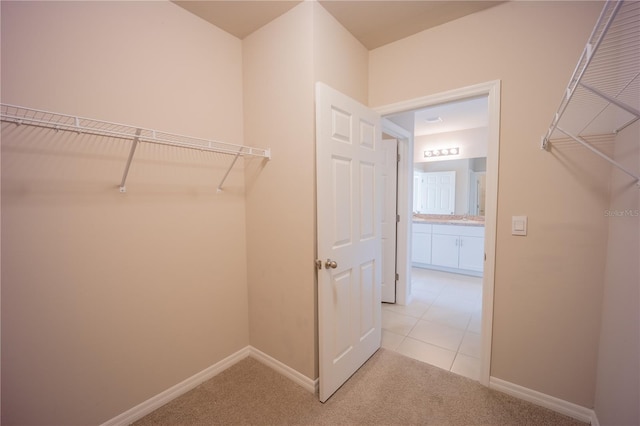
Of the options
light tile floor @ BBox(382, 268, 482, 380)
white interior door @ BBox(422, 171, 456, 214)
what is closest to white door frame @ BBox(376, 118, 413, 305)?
light tile floor @ BBox(382, 268, 482, 380)

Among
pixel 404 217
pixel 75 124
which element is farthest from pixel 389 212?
pixel 75 124

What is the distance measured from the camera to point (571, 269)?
153cm

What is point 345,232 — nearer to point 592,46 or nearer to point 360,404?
point 360,404

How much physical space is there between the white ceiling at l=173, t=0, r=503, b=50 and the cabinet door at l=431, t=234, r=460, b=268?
336 cm

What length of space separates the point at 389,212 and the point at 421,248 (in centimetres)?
192

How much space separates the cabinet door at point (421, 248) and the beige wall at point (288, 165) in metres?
3.26

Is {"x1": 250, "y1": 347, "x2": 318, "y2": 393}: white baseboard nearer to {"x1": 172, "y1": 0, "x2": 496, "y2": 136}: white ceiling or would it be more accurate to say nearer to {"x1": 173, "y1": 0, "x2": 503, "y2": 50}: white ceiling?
{"x1": 172, "y1": 0, "x2": 496, "y2": 136}: white ceiling

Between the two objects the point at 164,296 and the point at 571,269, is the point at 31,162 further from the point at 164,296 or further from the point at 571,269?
the point at 571,269

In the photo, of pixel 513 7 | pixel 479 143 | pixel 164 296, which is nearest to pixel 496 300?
pixel 513 7

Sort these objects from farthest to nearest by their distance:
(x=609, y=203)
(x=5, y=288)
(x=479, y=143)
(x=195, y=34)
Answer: (x=479, y=143) < (x=195, y=34) < (x=609, y=203) < (x=5, y=288)

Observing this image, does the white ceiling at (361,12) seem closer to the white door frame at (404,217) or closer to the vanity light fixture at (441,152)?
the white door frame at (404,217)

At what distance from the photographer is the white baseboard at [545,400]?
1.53 metres

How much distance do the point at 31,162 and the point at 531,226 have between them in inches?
108

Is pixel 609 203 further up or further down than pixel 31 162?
further down
